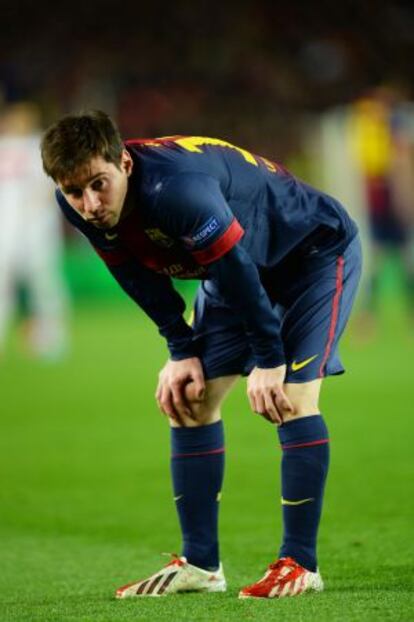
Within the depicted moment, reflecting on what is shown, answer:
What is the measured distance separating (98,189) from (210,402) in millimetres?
1065

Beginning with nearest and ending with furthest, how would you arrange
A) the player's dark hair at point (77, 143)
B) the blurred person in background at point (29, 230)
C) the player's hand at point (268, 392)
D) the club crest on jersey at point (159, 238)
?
the player's dark hair at point (77, 143) < the club crest on jersey at point (159, 238) < the player's hand at point (268, 392) < the blurred person in background at point (29, 230)

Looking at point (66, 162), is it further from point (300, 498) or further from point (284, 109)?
point (284, 109)

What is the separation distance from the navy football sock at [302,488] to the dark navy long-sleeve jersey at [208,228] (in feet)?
1.03

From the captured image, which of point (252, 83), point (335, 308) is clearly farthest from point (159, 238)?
point (252, 83)

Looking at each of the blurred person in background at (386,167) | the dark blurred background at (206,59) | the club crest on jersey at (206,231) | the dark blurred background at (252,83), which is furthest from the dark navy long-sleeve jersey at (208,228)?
the blurred person in background at (386,167)

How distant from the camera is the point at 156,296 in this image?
5750 millimetres

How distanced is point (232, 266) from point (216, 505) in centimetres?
109

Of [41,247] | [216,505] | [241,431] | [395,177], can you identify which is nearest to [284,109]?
[395,177]

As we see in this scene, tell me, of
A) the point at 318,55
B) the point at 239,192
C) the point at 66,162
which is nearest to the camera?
the point at 66,162

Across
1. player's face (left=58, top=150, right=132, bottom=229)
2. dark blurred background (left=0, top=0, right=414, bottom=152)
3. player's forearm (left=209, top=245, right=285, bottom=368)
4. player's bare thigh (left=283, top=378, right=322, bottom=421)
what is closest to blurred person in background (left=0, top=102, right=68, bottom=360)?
dark blurred background (left=0, top=0, right=414, bottom=152)

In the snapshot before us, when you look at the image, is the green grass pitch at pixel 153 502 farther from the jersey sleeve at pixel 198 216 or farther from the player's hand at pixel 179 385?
the jersey sleeve at pixel 198 216

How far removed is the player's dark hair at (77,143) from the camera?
5094 mm

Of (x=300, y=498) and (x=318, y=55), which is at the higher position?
(x=318, y=55)

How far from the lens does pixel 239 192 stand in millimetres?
5469
